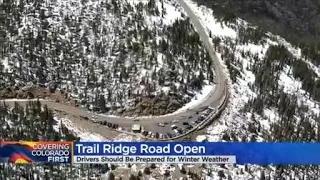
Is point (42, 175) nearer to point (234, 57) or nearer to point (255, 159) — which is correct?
point (255, 159)

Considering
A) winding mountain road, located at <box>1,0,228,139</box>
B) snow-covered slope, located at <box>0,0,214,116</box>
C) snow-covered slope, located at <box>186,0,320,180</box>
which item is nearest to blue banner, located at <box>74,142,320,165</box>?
snow-covered slope, located at <box>186,0,320,180</box>

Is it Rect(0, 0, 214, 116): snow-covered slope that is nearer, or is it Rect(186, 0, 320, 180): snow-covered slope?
Rect(186, 0, 320, 180): snow-covered slope

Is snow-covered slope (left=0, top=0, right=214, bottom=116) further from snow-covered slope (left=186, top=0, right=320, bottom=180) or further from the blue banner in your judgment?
the blue banner

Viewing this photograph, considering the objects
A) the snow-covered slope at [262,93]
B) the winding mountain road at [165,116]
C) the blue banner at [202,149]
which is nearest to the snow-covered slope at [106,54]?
the winding mountain road at [165,116]

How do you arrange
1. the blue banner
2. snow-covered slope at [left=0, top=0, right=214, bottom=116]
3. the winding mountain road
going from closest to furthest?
the blue banner
the winding mountain road
snow-covered slope at [left=0, top=0, right=214, bottom=116]

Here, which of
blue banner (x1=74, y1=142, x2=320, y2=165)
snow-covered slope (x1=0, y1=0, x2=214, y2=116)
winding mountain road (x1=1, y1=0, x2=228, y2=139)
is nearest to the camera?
blue banner (x1=74, y1=142, x2=320, y2=165)

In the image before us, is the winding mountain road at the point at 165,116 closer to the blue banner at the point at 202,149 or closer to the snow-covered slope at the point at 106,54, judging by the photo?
the snow-covered slope at the point at 106,54

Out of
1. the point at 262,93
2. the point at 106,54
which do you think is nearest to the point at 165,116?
the point at 106,54

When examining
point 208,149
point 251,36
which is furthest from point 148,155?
point 251,36

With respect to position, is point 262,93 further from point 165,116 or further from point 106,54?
point 106,54
